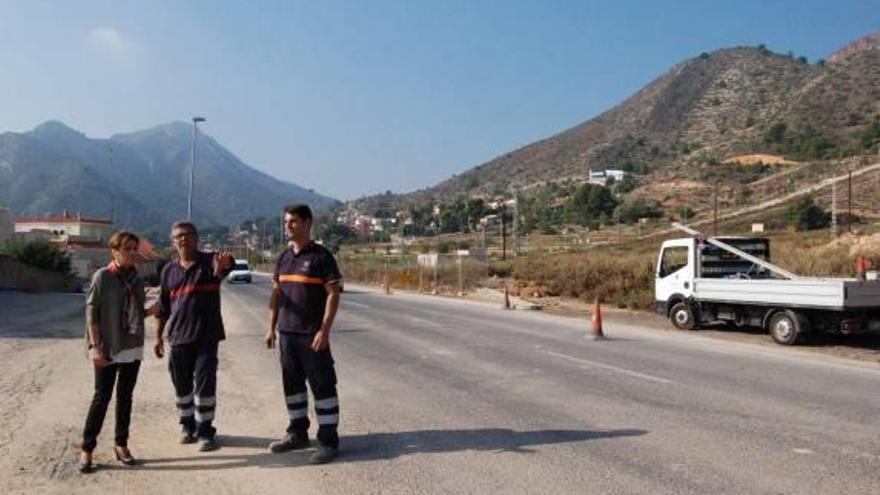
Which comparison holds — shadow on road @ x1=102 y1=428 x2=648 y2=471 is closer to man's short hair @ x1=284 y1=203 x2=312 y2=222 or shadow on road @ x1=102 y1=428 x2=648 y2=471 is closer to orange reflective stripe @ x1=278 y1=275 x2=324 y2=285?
orange reflective stripe @ x1=278 y1=275 x2=324 y2=285

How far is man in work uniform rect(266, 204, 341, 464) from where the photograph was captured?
7070 millimetres

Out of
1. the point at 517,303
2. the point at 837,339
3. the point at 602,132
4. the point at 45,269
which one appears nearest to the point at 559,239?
the point at 45,269

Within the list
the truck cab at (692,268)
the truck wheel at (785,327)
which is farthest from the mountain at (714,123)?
the truck wheel at (785,327)

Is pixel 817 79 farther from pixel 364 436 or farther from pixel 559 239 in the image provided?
pixel 364 436

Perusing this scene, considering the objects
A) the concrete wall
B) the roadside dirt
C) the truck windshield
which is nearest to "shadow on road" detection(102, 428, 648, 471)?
the roadside dirt

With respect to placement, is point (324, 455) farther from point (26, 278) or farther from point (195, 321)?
point (26, 278)


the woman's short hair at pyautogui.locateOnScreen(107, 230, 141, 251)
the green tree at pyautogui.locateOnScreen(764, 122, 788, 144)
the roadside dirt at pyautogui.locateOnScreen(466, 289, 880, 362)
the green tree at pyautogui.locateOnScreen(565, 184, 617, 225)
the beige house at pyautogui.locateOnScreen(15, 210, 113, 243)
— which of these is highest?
the green tree at pyautogui.locateOnScreen(764, 122, 788, 144)

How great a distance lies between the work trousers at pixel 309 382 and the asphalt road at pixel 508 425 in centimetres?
30

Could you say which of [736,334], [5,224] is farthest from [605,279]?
[5,224]

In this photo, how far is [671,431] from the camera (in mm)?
7957

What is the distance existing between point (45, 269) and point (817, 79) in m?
114

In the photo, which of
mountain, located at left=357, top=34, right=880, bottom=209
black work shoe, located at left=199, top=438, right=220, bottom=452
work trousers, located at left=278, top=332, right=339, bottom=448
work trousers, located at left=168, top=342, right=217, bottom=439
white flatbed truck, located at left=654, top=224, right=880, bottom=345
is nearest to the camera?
work trousers, located at left=278, top=332, right=339, bottom=448

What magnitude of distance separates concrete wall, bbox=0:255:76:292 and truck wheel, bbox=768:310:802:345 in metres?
40.5

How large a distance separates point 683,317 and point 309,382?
14572mm
